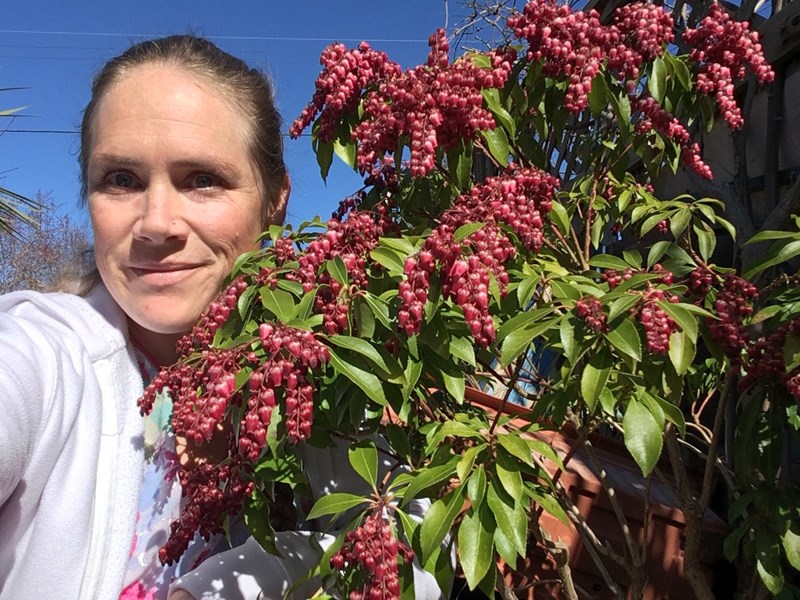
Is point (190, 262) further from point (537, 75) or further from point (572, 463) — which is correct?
point (572, 463)

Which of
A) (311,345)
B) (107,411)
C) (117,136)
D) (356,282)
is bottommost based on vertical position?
(107,411)

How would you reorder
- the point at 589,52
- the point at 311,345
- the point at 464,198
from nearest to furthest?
the point at 311,345 → the point at 464,198 → the point at 589,52

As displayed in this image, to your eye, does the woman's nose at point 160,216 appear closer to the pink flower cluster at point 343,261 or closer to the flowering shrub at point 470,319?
the flowering shrub at point 470,319

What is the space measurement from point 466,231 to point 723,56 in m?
0.92

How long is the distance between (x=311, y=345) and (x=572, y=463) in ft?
6.06

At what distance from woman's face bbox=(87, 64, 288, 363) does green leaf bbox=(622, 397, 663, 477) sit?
3.15 feet

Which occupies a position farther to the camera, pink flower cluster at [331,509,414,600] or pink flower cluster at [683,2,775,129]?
pink flower cluster at [683,2,775,129]

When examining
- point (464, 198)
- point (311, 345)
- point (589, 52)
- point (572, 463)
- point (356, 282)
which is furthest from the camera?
point (572, 463)

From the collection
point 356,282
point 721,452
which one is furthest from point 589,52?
point 721,452

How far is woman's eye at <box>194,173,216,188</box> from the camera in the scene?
1.57 meters

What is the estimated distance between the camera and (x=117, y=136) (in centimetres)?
152

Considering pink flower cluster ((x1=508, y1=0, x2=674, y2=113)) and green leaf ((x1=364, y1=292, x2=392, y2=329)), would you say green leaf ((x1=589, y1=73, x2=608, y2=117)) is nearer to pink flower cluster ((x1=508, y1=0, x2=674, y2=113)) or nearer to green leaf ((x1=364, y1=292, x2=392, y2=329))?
pink flower cluster ((x1=508, y1=0, x2=674, y2=113))

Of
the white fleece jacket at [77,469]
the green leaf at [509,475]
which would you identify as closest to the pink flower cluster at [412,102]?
the green leaf at [509,475]

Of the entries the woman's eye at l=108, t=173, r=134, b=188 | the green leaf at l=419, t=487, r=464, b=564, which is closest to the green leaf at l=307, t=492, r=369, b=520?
the green leaf at l=419, t=487, r=464, b=564
